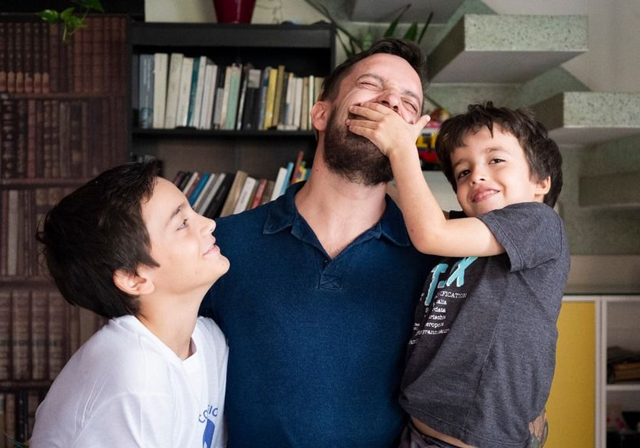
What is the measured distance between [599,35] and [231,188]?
6.89 ft

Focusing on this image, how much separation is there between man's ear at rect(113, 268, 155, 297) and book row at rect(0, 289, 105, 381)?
2065mm

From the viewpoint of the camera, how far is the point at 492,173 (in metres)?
1.50

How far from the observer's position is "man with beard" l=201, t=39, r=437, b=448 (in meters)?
1.48

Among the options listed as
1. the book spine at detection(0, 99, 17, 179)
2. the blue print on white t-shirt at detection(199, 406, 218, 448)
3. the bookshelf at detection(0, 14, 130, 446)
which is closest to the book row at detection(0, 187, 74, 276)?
the bookshelf at detection(0, 14, 130, 446)

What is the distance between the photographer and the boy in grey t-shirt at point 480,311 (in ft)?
4.42

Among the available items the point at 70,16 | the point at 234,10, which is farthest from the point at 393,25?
the point at 70,16

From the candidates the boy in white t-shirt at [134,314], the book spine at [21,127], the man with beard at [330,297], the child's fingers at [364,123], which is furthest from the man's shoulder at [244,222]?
the book spine at [21,127]

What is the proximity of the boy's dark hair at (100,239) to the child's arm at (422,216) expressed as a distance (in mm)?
494

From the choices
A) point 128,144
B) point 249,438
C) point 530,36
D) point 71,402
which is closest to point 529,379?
point 249,438

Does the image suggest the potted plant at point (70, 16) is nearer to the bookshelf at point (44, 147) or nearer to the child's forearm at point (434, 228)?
the bookshelf at point (44, 147)

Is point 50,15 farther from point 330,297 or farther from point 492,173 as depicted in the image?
point 492,173

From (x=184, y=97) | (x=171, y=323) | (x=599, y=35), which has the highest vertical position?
(x=599, y=35)

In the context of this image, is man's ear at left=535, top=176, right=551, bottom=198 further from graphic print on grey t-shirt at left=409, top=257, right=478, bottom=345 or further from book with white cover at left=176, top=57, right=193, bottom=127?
book with white cover at left=176, top=57, right=193, bottom=127

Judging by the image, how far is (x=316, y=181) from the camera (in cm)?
168
